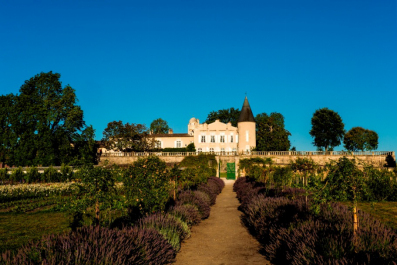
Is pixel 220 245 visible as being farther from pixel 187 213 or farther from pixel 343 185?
pixel 343 185

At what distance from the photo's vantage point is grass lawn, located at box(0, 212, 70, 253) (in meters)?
8.32

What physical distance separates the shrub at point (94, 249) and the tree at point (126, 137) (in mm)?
49221

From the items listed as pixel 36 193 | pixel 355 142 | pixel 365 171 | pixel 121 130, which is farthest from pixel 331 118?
pixel 365 171

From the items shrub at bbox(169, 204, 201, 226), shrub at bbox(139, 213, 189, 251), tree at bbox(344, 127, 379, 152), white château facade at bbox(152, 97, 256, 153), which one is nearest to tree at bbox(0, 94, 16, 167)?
white château facade at bbox(152, 97, 256, 153)

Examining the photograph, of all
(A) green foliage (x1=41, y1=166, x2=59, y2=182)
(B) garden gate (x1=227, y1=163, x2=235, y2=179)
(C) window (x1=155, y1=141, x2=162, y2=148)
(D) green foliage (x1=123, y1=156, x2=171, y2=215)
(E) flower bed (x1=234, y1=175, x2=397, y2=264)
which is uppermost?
(C) window (x1=155, y1=141, x2=162, y2=148)

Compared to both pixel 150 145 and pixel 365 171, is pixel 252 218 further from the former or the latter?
pixel 150 145

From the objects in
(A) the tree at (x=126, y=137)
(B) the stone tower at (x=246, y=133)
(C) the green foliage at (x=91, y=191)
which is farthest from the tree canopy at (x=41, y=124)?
(C) the green foliage at (x=91, y=191)

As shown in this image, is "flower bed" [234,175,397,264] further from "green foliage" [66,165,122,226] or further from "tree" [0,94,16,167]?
"tree" [0,94,16,167]

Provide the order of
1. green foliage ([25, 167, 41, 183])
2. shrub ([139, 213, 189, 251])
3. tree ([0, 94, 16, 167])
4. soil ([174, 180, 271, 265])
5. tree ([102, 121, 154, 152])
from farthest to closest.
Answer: tree ([102, 121, 154, 152]) → tree ([0, 94, 16, 167]) → green foliage ([25, 167, 41, 183]) → shrub ([139, 213, 189, 251]) → soil ([174, 180, 271, 265])

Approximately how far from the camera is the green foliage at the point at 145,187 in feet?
31.2

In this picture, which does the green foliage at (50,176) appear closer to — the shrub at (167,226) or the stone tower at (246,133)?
the shrub at (167,226)

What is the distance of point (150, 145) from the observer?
2222 inches

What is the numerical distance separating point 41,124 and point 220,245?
3891 centimetres

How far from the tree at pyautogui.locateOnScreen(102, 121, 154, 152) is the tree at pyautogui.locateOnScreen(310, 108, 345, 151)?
33.8 metres
